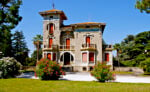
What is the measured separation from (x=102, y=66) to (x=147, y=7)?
18.9 ft

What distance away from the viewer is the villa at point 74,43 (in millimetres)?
27391

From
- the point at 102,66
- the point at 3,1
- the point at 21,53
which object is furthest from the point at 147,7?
the point at 21,53

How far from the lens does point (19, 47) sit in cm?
3588

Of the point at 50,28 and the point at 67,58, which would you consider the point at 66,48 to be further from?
the point at 50,28

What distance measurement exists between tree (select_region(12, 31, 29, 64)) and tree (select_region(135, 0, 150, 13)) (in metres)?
29.8

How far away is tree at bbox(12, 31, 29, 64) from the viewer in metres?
33.6

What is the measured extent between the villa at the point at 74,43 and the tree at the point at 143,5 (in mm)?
17350

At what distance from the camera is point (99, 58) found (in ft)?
89.9

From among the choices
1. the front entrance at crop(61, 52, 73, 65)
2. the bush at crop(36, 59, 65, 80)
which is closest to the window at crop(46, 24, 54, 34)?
the front entrance at crop(61, 52, 73, 65)

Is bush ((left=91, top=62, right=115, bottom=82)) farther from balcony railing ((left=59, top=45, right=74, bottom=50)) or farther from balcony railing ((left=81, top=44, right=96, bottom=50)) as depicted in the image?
balcony railing ((left=59, top=45, right=74, bottom=50))

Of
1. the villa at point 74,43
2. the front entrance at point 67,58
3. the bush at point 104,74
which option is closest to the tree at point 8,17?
the villa at point 74,43

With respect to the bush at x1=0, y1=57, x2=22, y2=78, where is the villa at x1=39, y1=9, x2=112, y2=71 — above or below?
above

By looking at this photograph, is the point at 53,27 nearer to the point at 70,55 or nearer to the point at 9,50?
the point at 70,55

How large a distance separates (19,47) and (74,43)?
609 inches
